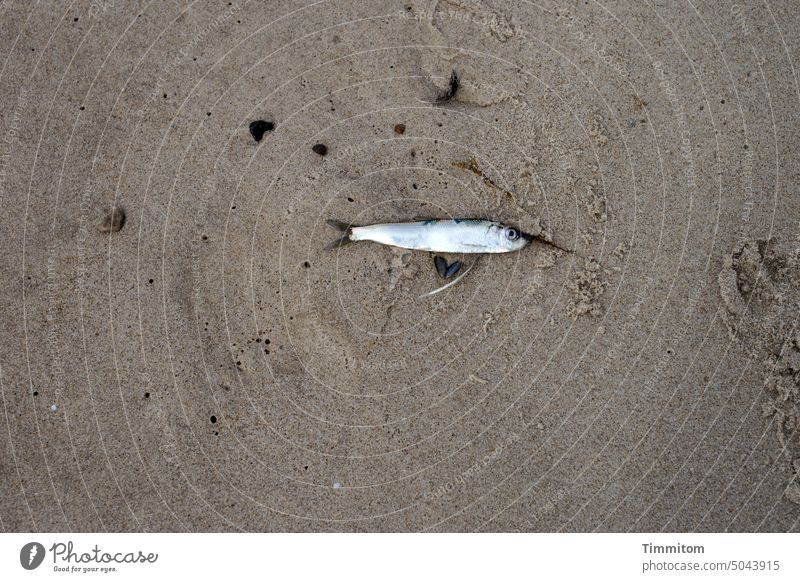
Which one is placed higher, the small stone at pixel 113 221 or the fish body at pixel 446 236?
the small stone at pixel 113 221

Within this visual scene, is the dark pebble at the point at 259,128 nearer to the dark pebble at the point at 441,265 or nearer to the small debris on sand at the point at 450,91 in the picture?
the small debris on sand at the point at 450,91

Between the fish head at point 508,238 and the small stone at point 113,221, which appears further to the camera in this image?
the small stone at point 113,221

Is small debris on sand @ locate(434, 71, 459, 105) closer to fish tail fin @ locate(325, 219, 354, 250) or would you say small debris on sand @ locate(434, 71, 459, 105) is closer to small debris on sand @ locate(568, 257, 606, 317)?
fish tail fin @ locate(325, 219, 354, 250)

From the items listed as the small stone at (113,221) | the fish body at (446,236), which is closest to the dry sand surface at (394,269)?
the small stone at (113,221)

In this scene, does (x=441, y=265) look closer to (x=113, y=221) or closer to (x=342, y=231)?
(x=342, y=231)

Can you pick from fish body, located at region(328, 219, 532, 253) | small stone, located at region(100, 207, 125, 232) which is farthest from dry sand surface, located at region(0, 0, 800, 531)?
fish body, located at region(328, 219, 532, 253)
